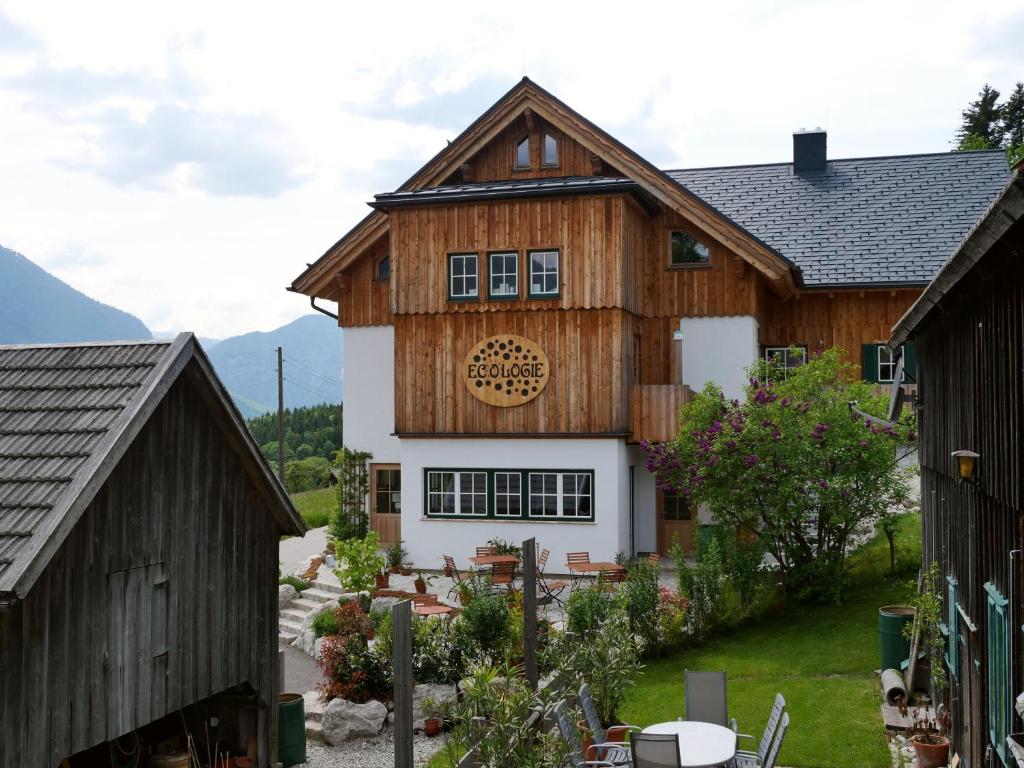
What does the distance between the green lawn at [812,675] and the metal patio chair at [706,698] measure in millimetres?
916

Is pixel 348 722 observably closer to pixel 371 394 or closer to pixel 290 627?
pixel 290 627

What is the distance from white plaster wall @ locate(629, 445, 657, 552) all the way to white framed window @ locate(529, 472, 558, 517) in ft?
7.38

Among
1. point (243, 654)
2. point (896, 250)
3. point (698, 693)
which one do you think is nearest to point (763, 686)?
point (698, 693)

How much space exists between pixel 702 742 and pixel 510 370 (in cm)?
1280

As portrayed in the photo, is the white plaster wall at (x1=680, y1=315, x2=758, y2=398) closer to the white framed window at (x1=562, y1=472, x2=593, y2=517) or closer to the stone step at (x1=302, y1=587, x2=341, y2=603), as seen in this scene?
the white framed window at (x1=562, y1=472, x2=593, y2=517)

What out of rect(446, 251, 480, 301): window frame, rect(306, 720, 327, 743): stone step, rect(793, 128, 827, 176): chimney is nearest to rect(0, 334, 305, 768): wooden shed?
rect(306, 720, 327, 743): stone step

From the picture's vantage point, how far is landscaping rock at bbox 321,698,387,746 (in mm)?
13148

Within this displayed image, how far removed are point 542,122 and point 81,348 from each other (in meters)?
15.6

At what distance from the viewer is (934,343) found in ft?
35.3

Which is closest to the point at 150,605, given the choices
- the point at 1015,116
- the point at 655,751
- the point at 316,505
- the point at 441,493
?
the point at 655,751

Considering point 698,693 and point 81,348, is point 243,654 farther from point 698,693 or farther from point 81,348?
point 698,693

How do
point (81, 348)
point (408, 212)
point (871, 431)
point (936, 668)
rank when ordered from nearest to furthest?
1. point (81, 348)
2. point (936, 668)
3. point (871, 431)
4. point (408, 212)

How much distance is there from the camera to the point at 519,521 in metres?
21.9

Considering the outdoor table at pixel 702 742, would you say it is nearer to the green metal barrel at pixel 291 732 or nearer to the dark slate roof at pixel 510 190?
the green metal barrel at pixel 291 732
